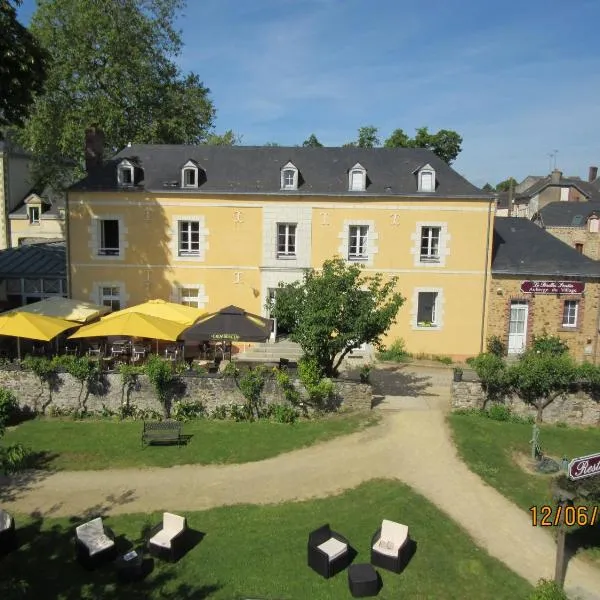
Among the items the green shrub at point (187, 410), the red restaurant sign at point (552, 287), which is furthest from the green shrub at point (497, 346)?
the green shrub at point (187, 410)

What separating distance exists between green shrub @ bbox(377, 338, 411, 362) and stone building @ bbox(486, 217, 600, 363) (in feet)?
11.6

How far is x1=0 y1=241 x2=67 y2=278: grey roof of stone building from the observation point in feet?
78.7

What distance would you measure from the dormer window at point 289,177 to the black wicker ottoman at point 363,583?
1608 cm

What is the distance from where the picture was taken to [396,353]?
2197cm

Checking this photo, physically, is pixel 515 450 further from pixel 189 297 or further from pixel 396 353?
pixel 189 297

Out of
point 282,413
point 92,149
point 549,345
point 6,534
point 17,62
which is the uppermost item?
point 17,62

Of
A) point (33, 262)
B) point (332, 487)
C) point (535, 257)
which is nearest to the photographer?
point (332, 487)

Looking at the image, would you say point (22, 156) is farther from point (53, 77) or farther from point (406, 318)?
point (406, 318)

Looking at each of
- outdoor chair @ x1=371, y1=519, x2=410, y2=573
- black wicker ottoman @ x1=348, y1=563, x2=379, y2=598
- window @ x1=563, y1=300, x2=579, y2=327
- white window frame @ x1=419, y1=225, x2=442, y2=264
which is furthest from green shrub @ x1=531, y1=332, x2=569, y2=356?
black wicker ottoman @ x1=348, y1=563, x2=379, y2=598

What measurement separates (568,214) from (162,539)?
36.4 meters

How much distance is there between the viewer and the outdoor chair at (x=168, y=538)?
9152 mm

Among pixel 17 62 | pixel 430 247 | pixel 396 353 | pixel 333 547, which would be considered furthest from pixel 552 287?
pixel 17 62

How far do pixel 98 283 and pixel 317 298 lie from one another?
451 inches

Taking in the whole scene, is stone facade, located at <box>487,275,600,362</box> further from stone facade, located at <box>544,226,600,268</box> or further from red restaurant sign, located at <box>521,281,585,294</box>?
stone facade, located at <box>544,226,600,268</box>
